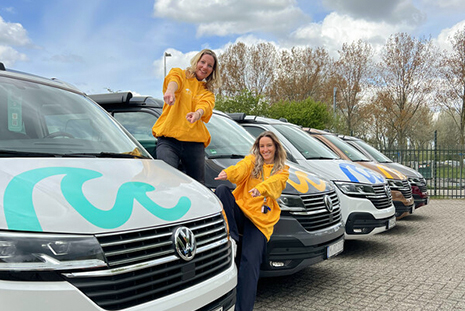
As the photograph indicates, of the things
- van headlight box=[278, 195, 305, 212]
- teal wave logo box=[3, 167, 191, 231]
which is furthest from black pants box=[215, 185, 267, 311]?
teal wave logo box=[3, 167, 191, 231]

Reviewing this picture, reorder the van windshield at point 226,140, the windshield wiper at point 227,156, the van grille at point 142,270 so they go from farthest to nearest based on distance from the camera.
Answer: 1. the van windshield at point 226,140
2. the windshield wiper at point 227,156
3. the van grille at point 142,270

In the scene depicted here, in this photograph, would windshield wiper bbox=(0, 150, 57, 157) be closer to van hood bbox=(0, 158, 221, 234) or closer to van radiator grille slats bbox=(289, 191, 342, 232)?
van hood bbox=(0, 158, 221, 234)

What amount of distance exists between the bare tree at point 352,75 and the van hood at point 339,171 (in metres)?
26.8

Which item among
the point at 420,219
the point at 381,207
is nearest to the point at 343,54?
the point at 420,219

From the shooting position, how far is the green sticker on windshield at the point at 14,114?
2871mm

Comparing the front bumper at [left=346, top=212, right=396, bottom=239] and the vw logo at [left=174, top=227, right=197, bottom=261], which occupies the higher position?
the vw logo at [left=174, top=227, right=197, bottom=261]

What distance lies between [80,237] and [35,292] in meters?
0.29

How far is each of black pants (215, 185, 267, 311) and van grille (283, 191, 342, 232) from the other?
556mm

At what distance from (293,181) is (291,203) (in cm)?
32

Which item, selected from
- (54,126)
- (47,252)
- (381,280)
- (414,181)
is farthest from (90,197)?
(414,181)

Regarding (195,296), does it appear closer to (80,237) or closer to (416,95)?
(80,237)

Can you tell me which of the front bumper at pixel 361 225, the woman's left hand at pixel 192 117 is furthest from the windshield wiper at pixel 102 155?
the front bumper at pixel 361 225

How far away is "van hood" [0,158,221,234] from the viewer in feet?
6.44

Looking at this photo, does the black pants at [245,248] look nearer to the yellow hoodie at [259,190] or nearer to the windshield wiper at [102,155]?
the yellow hoodie at [259,190]
